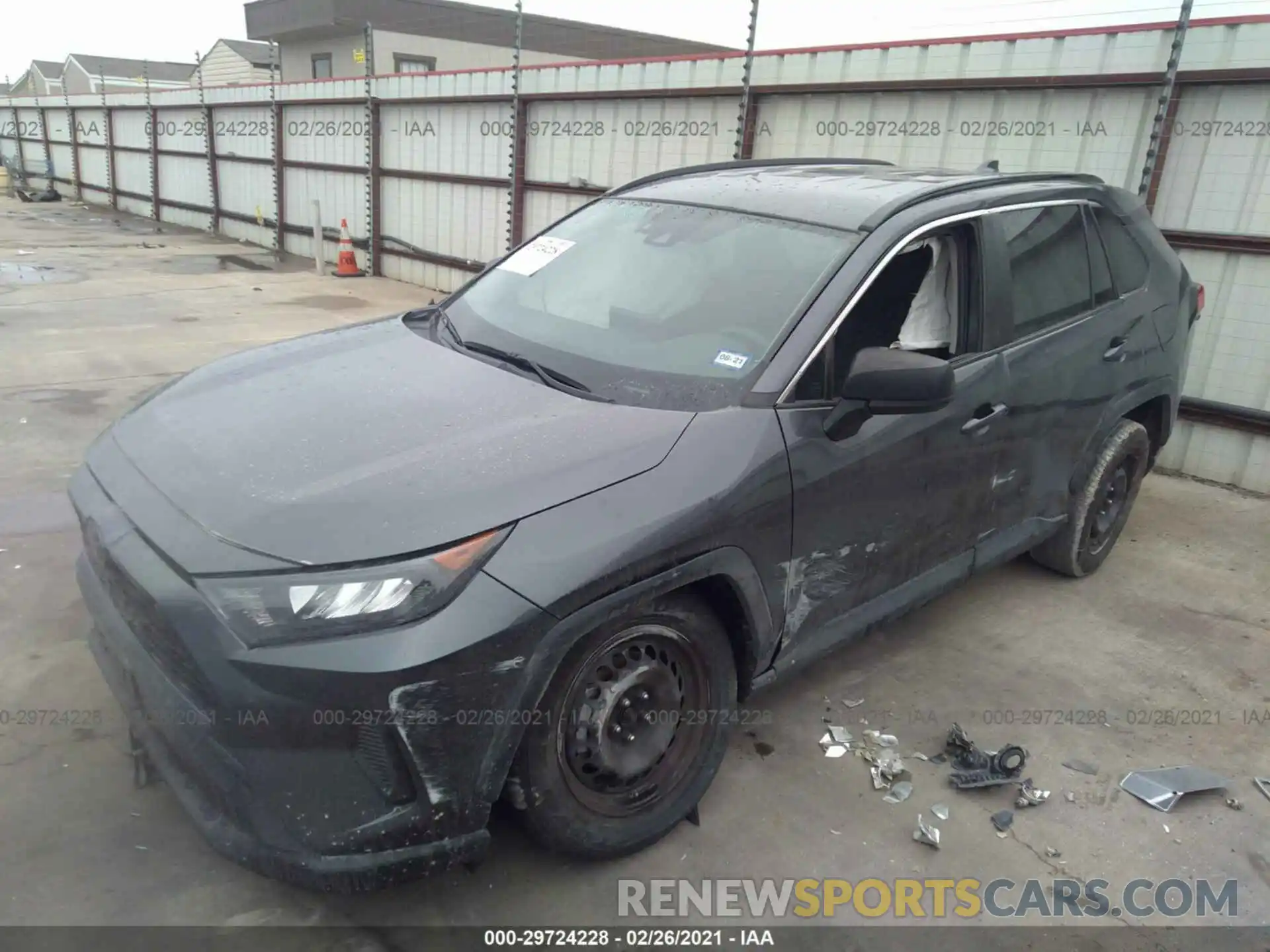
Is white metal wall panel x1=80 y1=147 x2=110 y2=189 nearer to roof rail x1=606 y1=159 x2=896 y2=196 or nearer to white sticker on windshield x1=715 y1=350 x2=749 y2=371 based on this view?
roof rail x1=606 y1=159 x2=896 y2=196

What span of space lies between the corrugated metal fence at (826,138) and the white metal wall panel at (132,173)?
6456 millimetres

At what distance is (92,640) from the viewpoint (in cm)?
250

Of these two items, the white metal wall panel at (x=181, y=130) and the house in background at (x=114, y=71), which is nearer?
the white metal wall panel at (x=181, y=130)

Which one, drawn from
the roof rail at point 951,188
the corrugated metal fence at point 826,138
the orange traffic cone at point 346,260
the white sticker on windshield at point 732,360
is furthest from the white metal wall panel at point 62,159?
the white sticker on windshield at point 732,360

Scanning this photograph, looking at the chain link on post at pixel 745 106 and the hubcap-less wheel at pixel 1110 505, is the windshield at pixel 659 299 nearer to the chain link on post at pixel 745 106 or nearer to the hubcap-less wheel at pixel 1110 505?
the hubcap-less wheel at pixel 1110 505

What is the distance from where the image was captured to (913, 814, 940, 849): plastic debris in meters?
2.60

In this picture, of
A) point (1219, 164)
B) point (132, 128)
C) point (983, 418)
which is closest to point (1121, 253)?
point (983, 418)

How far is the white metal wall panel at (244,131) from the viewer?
1628 centimetres

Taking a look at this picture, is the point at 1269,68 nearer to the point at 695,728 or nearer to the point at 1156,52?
the point at 1156,52

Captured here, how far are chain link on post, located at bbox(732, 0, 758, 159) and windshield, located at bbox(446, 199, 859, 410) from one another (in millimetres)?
5024

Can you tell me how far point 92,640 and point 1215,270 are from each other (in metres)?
6.48

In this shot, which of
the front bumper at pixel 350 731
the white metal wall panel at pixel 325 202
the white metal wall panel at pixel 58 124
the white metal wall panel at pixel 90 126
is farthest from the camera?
the white metal wall panel at pixel 58 124

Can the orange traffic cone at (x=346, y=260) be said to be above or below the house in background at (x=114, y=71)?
below

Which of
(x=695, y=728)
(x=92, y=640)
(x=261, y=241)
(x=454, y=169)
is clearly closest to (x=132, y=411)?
(x=92, y=640)
